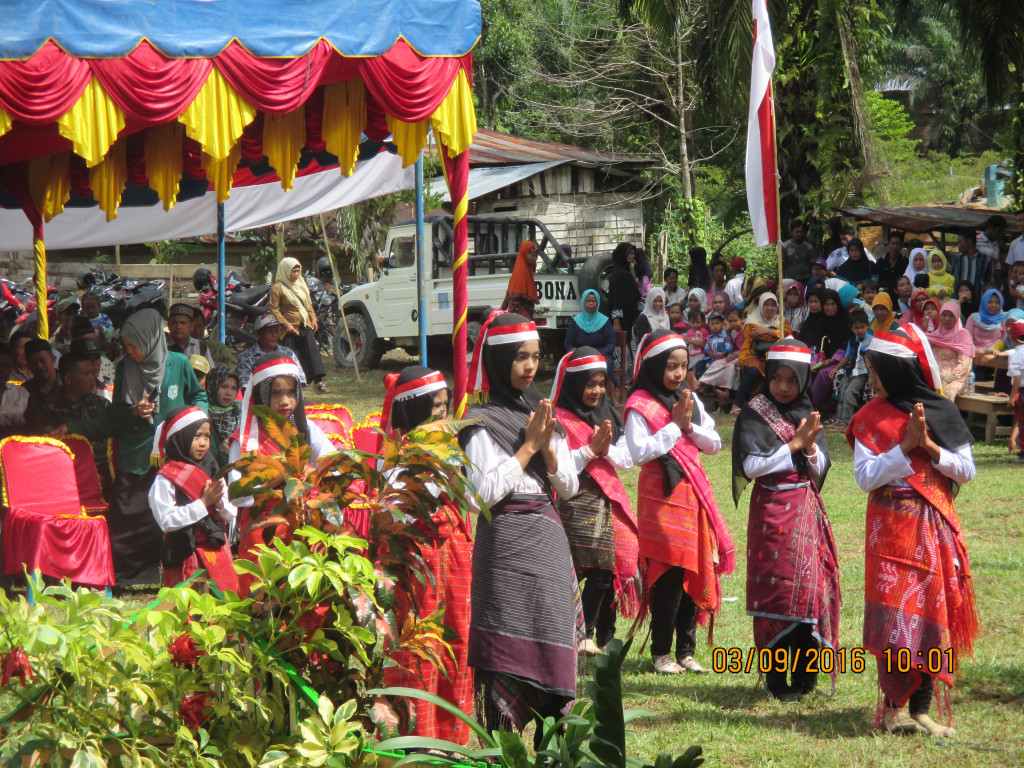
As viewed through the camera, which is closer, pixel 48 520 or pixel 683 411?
pixel 683 411

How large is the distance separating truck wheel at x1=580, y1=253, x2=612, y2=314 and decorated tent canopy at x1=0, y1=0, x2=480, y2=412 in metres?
8.03

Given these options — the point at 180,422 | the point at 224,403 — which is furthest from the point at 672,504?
the point at 224,403

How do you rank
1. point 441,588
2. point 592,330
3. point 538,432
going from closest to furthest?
point 538,432 < point 441,588 < point 592,330

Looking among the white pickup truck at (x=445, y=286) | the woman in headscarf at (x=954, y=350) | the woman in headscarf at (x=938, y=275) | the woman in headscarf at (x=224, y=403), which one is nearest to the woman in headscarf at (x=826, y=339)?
the woman in headscarf at (x=938, y=275)

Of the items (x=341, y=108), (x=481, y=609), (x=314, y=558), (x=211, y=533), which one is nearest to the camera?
(x=314, y=558)

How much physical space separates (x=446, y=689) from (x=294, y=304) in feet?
28.8

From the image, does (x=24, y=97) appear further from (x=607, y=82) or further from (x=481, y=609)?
(x=607, y=82)

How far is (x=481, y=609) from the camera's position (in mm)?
3539

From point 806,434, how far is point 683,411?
569 millimetres

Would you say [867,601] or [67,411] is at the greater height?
[67,411]

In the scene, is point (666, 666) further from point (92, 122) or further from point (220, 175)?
point (92, 122)

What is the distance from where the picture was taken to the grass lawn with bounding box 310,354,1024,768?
13.3ft

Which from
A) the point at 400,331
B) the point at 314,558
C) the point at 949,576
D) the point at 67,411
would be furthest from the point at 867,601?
the point at 400,331

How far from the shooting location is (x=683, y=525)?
4.94 m
